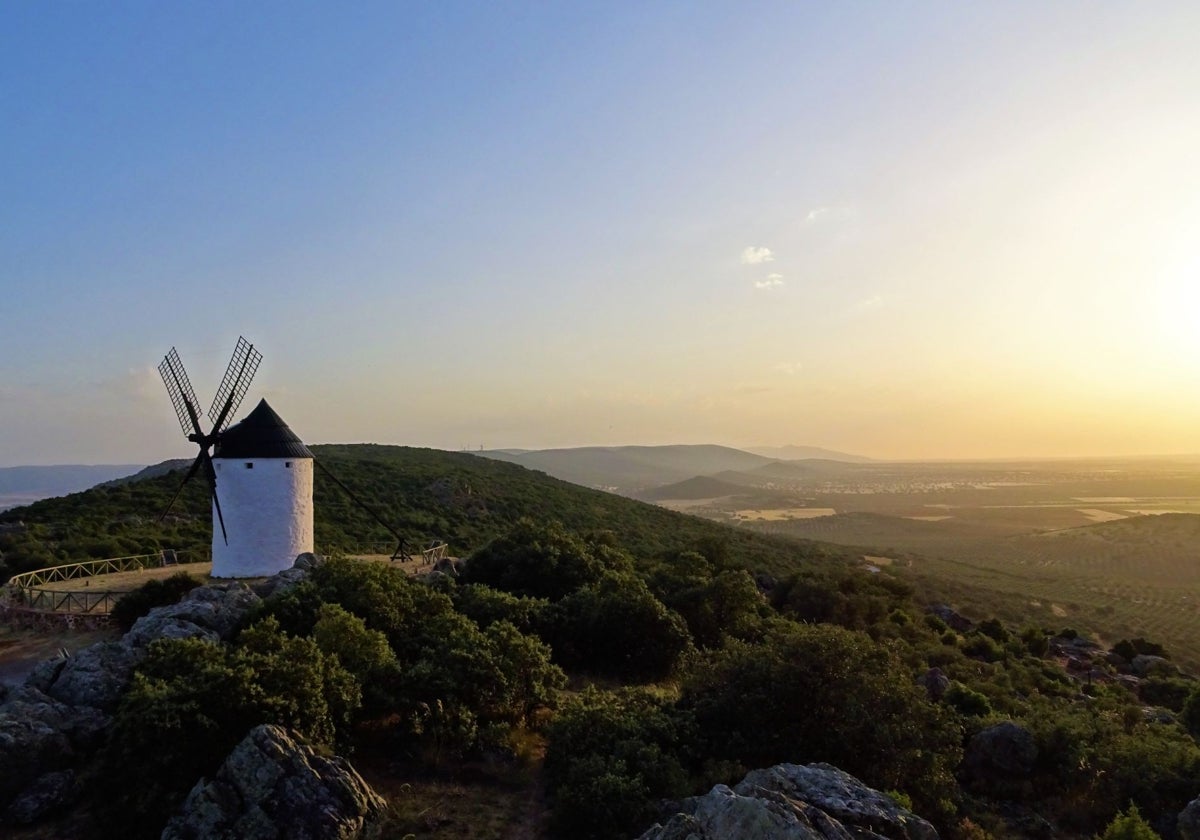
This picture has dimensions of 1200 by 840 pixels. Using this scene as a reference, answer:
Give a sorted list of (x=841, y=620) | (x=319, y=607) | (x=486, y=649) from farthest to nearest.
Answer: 1. (x=841, y=620)
2. (x=319, y=607)
3. (x=486, y=649)

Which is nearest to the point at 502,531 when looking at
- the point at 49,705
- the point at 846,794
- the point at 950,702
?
the point at 950,702

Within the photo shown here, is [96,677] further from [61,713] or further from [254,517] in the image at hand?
[254,517]

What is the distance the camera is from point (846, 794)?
10453mm

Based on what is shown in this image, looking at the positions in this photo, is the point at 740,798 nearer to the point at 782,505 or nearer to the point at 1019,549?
the point at 1019,549

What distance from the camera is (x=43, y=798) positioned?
12.1 m

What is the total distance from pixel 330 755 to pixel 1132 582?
78.8 meters

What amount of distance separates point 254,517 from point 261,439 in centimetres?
316

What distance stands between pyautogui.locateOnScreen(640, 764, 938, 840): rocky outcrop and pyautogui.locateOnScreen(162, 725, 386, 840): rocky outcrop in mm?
5012

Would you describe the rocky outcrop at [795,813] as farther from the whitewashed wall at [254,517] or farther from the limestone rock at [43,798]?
the whitewashed wall at [254,517]

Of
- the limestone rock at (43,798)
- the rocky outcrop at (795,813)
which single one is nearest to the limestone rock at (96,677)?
the limestone rock at (43,798)

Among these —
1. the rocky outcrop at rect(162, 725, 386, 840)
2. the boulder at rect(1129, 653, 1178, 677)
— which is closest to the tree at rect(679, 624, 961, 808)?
the rocky outcrop at rect(162, 725, 386, 840)

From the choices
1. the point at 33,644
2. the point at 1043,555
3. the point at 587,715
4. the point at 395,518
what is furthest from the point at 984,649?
the point at 1043,555

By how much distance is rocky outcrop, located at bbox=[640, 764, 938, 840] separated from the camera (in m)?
8.67

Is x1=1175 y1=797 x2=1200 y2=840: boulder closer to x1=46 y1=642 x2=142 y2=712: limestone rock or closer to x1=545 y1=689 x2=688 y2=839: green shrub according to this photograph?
x1=545 y1=689 x2=688 y2=839: green shrub
